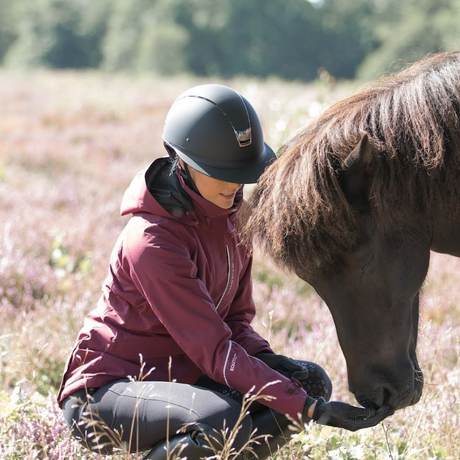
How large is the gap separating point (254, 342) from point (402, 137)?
113cm

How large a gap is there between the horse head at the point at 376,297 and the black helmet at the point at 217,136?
1.61 feet

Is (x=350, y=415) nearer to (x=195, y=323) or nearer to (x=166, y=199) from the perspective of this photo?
(x=195, y=323)

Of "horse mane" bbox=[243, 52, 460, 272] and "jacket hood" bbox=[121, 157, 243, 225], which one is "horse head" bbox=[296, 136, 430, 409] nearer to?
"horse mane" bbox=[243, 52, 460, 272]

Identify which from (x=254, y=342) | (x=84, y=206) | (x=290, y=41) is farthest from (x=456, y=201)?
(x=290, y=41)

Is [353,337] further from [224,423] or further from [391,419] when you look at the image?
[391,419]

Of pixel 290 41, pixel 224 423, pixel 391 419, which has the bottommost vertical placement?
pixel 290 41

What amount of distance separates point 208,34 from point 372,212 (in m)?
78.1

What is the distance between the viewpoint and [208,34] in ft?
252

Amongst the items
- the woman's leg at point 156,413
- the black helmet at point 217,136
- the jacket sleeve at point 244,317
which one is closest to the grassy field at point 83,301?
the woman's leg at point 156,413

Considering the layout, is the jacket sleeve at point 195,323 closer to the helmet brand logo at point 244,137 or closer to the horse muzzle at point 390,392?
the horse muzzle at point 390,392

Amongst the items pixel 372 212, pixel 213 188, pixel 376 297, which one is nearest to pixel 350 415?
pixel 376 297

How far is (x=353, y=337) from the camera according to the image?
2.29m

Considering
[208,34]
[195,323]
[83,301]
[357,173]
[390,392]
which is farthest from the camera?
[208,34]

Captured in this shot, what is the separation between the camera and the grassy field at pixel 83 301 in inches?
108
